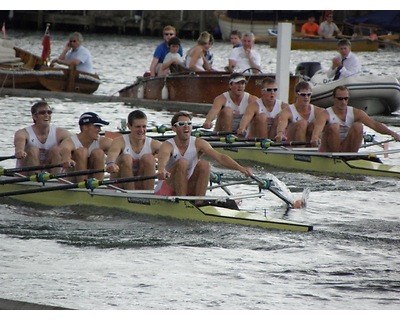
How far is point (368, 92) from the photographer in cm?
2098

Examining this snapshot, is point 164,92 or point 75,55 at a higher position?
point 75,55

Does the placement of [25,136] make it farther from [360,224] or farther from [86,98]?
[86,98]

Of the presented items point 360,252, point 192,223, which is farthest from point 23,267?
point 360,252

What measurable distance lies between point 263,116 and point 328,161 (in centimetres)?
117

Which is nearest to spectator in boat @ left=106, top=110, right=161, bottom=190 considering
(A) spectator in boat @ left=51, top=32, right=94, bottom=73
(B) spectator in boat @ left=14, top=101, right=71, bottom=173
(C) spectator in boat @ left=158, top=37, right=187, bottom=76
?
(B) spectator in boat @ left=14, top=101, right=71, bottom=173

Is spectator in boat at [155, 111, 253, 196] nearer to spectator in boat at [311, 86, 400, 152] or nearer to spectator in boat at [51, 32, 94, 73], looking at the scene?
spectator in boat at [311, 86, 400, 152]

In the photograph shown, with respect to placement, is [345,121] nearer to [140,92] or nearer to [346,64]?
[346,64]

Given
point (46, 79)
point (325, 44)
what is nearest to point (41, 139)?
point (46, 79)

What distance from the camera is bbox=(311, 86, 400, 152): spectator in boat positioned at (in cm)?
1541

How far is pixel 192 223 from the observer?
1250cm

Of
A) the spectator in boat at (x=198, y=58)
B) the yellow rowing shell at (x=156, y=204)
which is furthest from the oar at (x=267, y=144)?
the spectator in boat at (x=198, y=58)

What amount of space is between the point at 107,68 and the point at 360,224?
24.1 m

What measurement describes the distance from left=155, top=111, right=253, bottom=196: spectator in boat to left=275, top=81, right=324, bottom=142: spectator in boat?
11.2 ft

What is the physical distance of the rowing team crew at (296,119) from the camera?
15477 mm
